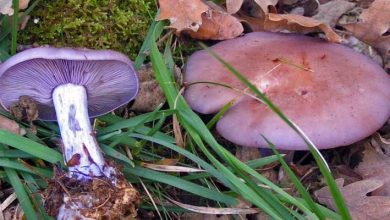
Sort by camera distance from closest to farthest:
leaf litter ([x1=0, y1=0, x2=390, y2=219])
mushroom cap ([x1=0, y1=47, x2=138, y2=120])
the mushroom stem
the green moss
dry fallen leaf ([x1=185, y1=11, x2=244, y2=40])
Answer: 1. mushroom cap ([x1=0, y1=47, x2=138, y2=120])
2. the mushroom stem
3. leaf litter ([x1=0, y1=0, x2=390, y2=219])
4. the green moss
5. dry fallen leaf ([x1=185, y1=11, x2=244, y2=40])

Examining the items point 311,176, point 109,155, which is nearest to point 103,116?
point 109,155

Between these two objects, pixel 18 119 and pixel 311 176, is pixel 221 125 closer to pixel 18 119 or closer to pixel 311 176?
pixel 311 176

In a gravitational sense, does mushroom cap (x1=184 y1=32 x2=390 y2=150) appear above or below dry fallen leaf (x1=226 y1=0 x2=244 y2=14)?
below

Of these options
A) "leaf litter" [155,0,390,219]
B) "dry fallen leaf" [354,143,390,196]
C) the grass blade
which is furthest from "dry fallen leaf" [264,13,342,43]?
the grass blade

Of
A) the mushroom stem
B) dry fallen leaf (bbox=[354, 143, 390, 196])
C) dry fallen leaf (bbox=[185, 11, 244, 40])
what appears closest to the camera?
the mushroom stem

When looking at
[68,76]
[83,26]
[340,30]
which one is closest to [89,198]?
[68,76]

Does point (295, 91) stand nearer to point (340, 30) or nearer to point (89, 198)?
point (340, 30)

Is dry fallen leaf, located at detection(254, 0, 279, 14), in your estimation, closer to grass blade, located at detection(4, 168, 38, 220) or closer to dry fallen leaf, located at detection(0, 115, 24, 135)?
dry fallen leaf, located at detection(0, 115, 24, 135)
